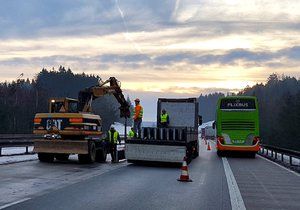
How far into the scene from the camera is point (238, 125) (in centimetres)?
2806

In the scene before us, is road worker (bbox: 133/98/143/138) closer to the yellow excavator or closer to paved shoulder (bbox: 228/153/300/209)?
the yellow excavator

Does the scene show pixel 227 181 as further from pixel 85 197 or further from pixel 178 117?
pixel 178 117

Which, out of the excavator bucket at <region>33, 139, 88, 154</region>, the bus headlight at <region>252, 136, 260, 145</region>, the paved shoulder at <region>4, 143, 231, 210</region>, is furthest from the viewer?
the bus headlight at <region>252, 136, 260, 145</region>

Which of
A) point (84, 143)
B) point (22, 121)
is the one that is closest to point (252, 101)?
point (84, 143)

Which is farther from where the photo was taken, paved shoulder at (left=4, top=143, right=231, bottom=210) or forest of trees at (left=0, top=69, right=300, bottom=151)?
forest of trees at (left=0, top=69, right=300, bottom=151)

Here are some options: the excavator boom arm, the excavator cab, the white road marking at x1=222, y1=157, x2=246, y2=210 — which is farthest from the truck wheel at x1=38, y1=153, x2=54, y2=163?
the white road marking at x1=222, y1=157, x2=246, y2=210

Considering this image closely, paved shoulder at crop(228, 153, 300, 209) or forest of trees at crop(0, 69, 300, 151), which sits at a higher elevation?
forest of trees at crop(0, 69, 300, 151)

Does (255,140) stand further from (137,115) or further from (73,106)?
(73,106)

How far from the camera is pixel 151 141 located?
770 inches

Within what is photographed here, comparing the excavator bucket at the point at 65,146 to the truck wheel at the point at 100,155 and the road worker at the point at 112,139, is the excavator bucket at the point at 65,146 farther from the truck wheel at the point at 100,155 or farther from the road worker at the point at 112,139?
Answer: the road worker at the point at 112,139

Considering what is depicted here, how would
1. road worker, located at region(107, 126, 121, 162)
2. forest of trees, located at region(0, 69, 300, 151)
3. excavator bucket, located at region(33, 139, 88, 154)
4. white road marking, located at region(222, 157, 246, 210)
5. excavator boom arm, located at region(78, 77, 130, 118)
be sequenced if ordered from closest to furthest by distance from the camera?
white road marking, located at region(222, 157, 246, 210)
excavator bucket, located at region(33, 139, 88, 154)
road worker, located at region(107, 126, 121, 162)
excavator boom arm, located at region(78, 77, 130, 118)
forest of trees, located at region(0, 69, 300, 151)

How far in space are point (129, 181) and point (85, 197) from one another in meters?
3.47

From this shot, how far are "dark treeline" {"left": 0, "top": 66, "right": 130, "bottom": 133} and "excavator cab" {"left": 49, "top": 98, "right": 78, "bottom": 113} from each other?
57.5m

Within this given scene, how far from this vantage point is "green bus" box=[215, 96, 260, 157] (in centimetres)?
2778
